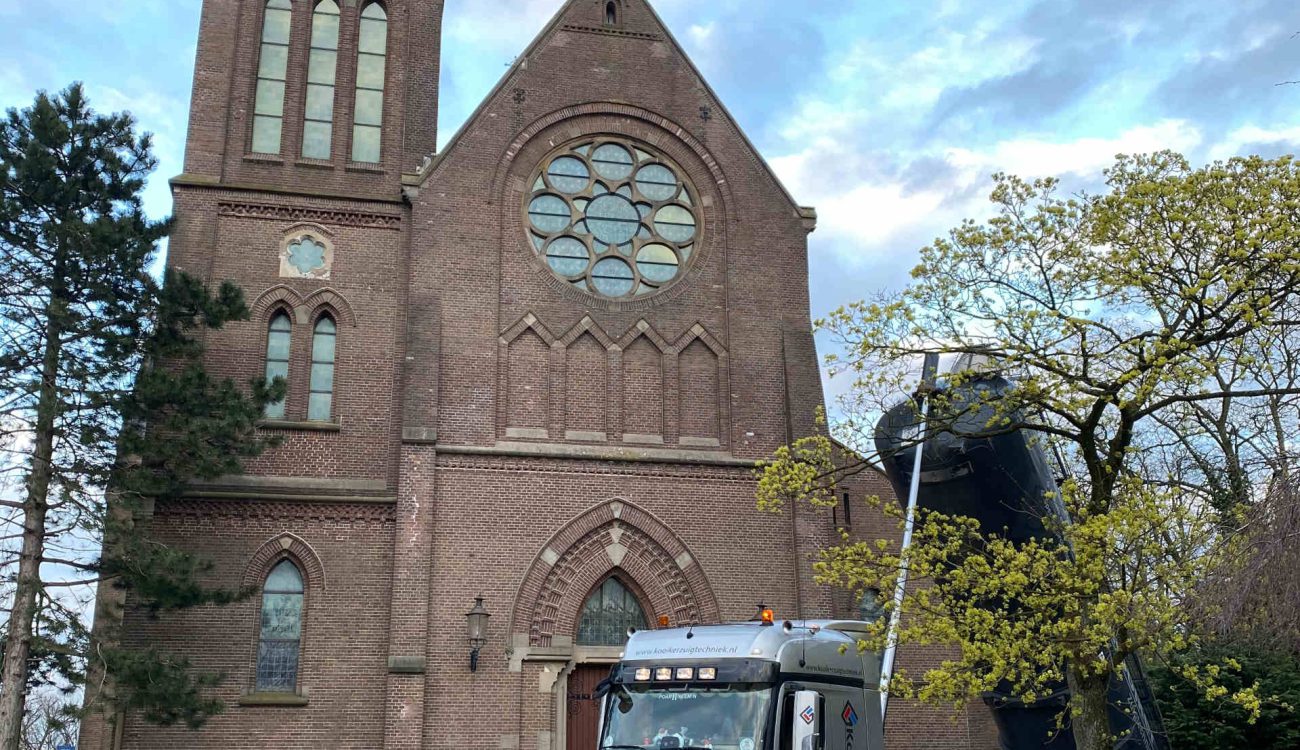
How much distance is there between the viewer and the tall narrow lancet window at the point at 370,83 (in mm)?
22062

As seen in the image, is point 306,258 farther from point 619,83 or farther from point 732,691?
point 732,691

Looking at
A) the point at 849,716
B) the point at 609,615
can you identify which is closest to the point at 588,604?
the point at 609,615

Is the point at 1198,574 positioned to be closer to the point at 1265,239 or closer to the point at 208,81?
the point at 1265,239

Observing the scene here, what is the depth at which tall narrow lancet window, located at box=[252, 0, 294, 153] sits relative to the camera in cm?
2172

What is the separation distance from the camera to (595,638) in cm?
1938

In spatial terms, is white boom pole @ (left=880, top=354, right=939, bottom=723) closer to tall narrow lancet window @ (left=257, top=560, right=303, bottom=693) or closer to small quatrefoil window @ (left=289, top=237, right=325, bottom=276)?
tall narrow lancet window @ (left=257, top=560, right=303, bottom=693)

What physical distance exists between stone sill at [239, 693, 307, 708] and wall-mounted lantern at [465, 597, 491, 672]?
103 inches

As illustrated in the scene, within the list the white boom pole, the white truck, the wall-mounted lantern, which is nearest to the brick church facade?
the wall-mounted lantern

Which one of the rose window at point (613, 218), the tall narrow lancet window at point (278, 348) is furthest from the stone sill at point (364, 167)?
the tall narrow lancet window at point (278, 348)

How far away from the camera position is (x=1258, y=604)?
8.75m

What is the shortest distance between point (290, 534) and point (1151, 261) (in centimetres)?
1327

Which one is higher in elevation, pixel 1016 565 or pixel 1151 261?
pixel 1151 261

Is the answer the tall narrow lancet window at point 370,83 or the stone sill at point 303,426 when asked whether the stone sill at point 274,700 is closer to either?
the stone sill at point 303,426

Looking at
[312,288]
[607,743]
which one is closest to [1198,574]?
[607,743]
